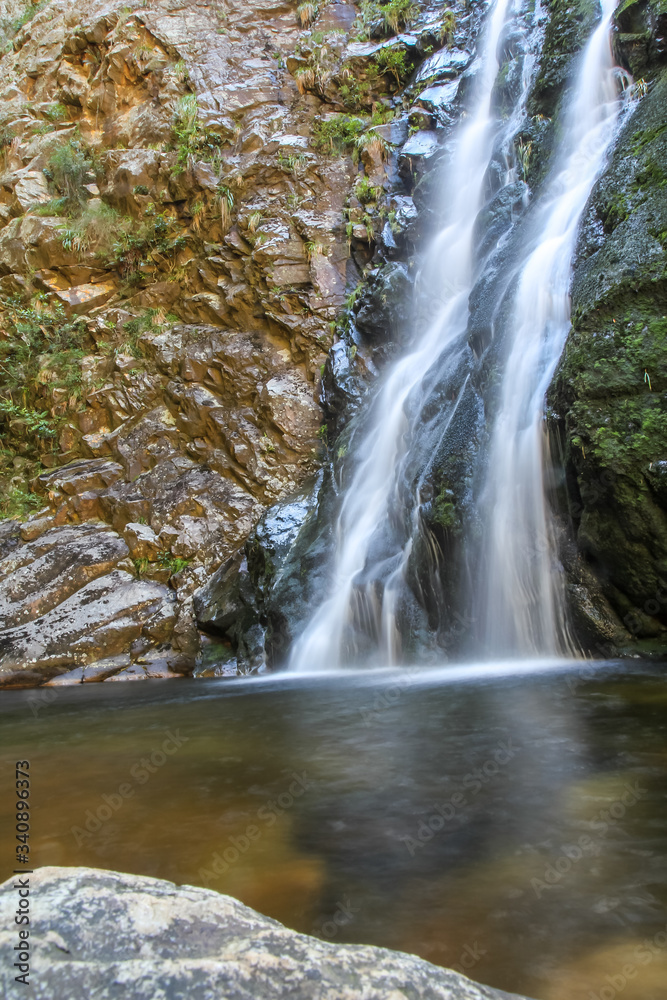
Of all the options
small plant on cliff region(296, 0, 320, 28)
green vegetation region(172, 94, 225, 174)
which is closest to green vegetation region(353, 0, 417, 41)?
small plant on cliff region(296, 0, 320, 28)

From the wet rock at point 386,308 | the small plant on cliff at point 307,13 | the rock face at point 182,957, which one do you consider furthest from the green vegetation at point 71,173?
the rock face at point 182,957

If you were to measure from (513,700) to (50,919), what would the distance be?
12.7ft

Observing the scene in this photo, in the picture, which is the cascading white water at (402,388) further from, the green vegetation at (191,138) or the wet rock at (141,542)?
the green vegetation at (191,138)

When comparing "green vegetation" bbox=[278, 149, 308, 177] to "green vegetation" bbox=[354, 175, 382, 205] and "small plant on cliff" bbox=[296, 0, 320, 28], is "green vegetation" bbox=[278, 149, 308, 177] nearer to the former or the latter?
"green vegetation" bbox=[354, 175, 382, 205]

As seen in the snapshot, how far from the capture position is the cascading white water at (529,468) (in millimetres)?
6559

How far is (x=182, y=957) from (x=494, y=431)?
6.78m

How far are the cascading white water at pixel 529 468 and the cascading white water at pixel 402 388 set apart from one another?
1540 mm

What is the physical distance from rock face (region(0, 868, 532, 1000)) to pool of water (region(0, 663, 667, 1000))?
568mm

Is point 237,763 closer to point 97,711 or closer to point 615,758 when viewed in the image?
point 615,758

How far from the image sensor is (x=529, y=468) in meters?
6.86

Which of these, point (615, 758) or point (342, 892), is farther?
point (615, 758)

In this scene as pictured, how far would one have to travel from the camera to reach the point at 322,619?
834 centimetres

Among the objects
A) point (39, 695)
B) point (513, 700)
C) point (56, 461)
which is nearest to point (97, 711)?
point (39, 695)

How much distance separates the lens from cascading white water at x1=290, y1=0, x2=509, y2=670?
26.8ft
